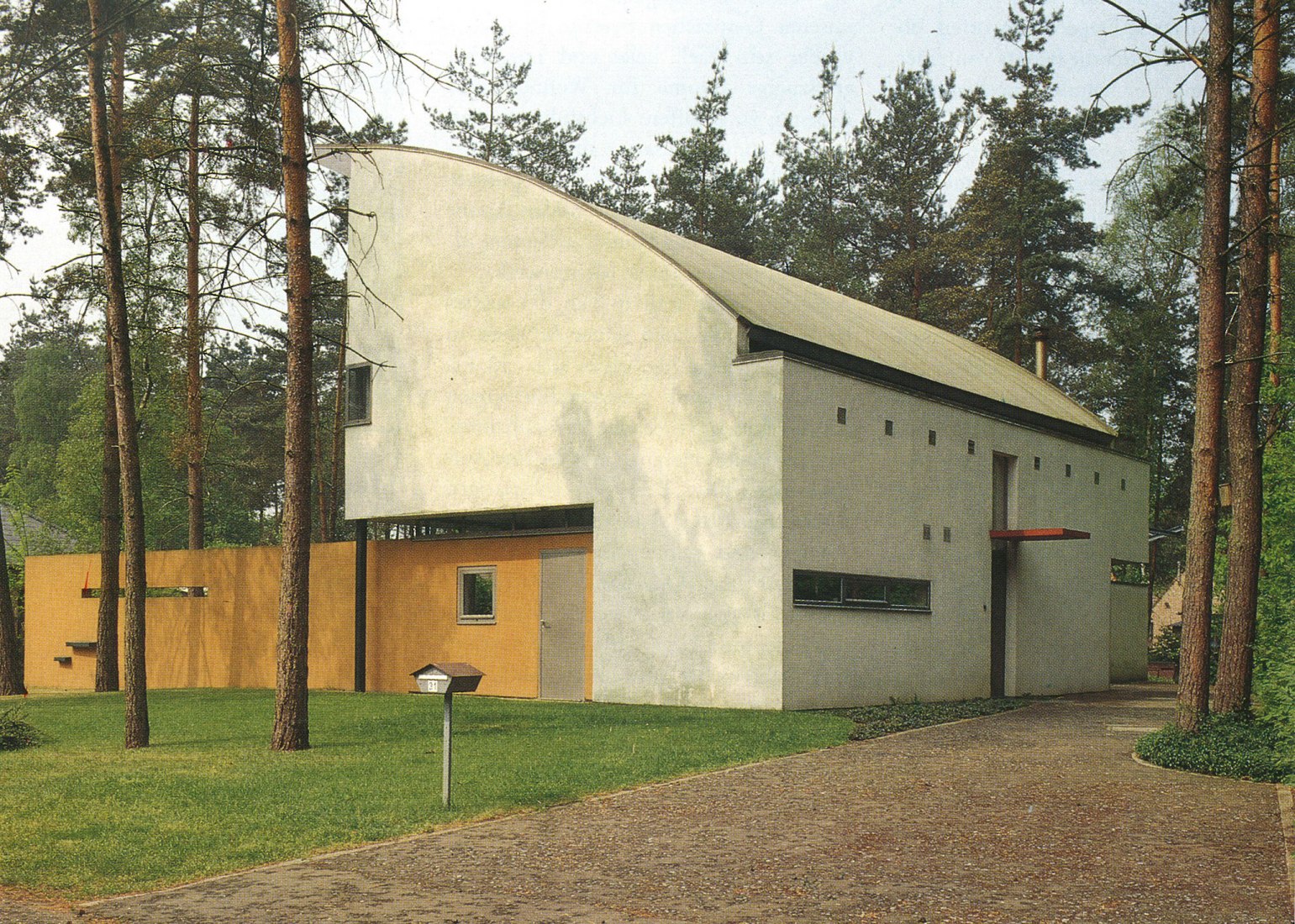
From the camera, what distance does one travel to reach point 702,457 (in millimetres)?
16766

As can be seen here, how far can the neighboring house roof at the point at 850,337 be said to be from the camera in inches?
689

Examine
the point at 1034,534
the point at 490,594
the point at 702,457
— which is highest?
the point at 702,457

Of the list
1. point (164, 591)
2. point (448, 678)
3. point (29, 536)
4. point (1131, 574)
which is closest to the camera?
point (448, 678)

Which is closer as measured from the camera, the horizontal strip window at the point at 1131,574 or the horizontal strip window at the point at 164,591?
the horizontal strip window at the point at 164,591

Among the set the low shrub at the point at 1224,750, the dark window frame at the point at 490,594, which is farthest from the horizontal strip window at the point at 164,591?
Result: the low shrub at the point at 1224,750

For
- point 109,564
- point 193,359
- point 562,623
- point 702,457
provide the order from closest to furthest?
point 702,457 < point 562,623 < point 193,359 < point 109,564

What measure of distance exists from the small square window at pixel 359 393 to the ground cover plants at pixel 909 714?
9886 millimetres

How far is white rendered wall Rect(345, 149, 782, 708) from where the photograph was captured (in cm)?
1628

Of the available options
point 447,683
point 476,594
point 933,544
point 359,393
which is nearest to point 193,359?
point 359,393

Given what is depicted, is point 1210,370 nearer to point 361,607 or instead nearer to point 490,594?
point 490,594

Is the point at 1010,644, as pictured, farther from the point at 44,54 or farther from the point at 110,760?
the point at 44,54

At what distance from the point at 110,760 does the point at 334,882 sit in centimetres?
583

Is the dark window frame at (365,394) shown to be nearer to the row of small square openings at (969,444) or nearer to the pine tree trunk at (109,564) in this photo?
the pine tree trunk at (109,564)

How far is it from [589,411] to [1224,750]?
985 centimetres
